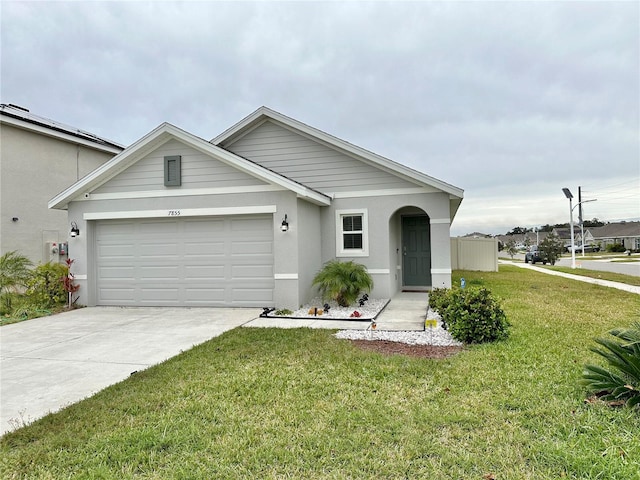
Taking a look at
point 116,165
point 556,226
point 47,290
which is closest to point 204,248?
point 116,165

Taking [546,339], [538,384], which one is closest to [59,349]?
[538,384]

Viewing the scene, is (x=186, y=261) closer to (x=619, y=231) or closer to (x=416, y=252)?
(x=416, y=252)

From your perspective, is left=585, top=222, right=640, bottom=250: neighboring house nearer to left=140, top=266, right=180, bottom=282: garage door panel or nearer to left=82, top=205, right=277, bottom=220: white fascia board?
left=82, top=205, right=277, bottom=220: white fascia board

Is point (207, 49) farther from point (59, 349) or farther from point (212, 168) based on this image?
point (59, 349)

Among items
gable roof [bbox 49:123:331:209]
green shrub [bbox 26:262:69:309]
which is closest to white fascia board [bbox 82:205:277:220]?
gable roof [bbox 49:123:331:209]

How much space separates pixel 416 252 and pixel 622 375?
31.6 ft

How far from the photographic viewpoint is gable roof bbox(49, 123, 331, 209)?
375 inches

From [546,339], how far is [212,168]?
26.7 feet

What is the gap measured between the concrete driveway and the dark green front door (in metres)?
6.29

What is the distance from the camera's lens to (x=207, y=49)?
13.2 meters

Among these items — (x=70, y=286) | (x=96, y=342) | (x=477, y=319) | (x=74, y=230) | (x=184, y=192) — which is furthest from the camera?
(x=74, y=230)

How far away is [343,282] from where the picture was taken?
31.5 ft

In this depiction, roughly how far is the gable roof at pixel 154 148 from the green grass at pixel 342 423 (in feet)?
16.1

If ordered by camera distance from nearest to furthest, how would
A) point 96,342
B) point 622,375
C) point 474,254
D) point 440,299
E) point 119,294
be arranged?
point 622,375, point 96,342, point 440,299, point 119,294, point 474,254
